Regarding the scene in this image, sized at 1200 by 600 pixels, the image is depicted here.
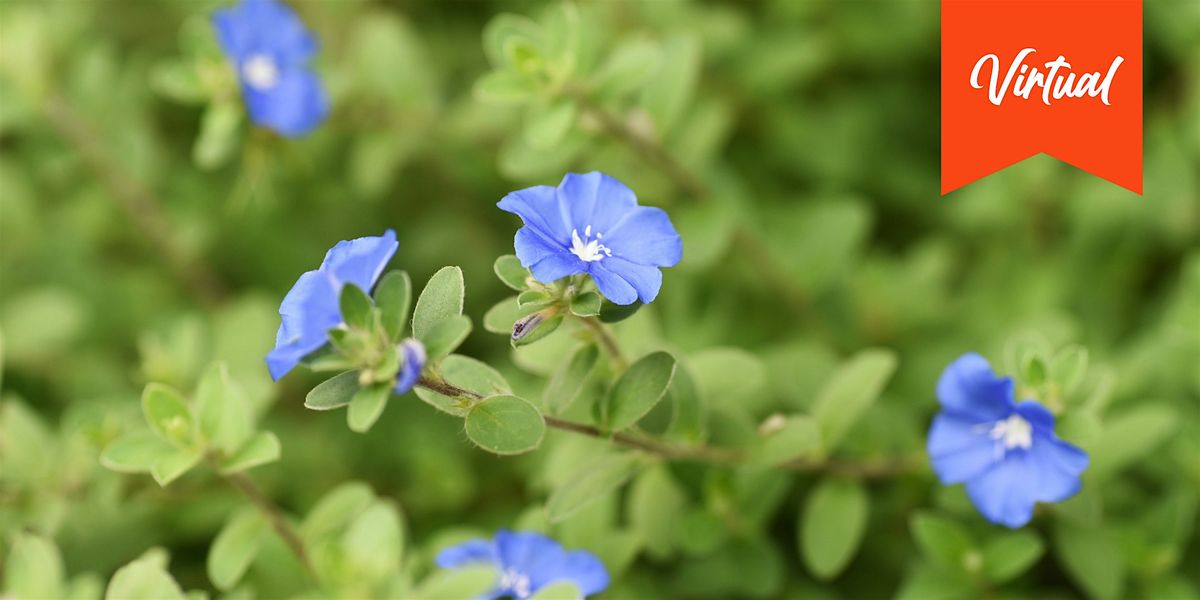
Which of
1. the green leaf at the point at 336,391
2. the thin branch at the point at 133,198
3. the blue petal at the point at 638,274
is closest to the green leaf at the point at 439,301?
the green leaf at the point at 336,391

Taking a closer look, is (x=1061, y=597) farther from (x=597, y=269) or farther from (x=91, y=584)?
(x=91, y=584)

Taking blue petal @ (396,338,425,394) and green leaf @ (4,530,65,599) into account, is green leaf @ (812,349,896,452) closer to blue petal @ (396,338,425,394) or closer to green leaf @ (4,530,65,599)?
blue petal @ (396,338,425,394)

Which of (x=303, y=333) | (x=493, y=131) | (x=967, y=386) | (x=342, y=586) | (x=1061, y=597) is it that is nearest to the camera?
(x=303, y=333)

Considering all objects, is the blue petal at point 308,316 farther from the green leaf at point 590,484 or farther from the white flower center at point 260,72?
the white flower center at point 260,72

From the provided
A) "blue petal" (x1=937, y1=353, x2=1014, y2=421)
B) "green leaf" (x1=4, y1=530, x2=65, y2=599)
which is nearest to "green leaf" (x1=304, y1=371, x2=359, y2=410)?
"green leaf" (x1=4, y1=530, x2=65, y2=599)

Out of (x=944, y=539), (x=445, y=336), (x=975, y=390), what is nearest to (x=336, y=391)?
(x=445, y=336)

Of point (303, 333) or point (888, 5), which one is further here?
point (888, 5)

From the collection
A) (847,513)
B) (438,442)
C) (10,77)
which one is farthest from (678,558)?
(10,77)
